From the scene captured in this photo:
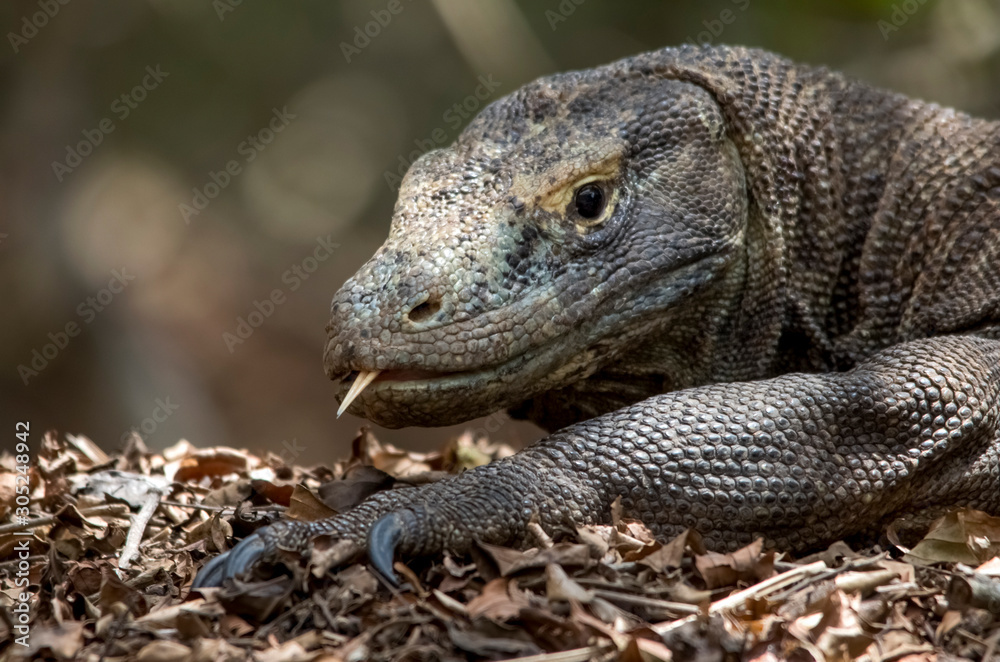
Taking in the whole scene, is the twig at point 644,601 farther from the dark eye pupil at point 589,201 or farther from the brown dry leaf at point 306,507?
the dark eye pupil at point 589,201

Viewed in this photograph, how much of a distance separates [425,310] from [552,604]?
1337 millimetres

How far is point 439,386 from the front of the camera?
160 inches

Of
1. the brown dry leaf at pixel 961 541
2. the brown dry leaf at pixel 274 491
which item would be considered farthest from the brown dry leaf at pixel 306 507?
the brown dry leaf at pixel 961 541

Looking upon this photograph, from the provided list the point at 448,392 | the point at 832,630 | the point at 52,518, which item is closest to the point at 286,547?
the point at 448,392

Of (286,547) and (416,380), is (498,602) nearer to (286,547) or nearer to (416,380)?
(286,547)

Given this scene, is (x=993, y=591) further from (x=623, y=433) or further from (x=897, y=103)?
(x=897, y=103)

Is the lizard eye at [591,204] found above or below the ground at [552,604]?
above

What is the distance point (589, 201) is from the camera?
4.65 m

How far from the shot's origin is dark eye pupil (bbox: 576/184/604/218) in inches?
182

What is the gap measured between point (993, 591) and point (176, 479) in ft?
13.9

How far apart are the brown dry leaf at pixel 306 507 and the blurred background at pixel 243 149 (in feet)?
23.5

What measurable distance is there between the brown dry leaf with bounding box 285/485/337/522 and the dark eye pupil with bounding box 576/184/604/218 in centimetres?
175

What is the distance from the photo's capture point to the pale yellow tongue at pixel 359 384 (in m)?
4.02

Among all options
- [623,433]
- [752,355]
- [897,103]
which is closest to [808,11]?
[897,103]
